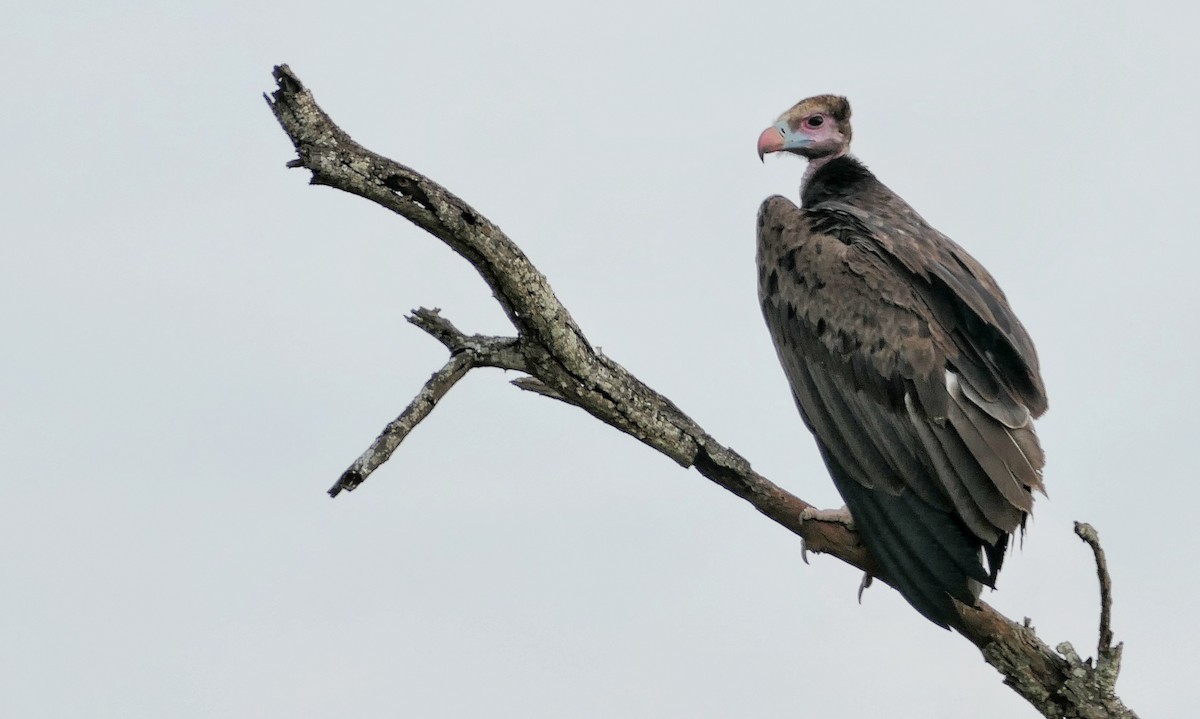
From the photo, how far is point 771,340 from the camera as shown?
24.7ft

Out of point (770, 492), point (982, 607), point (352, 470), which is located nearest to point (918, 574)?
point (982, 607)

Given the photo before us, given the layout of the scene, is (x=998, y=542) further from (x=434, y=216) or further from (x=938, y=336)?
(x=434, y=216)

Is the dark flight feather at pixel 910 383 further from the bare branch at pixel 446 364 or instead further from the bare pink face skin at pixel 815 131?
the bare branch at pixel 446 364

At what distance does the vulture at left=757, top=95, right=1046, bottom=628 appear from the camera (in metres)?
6.42

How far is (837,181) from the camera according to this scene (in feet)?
27.7

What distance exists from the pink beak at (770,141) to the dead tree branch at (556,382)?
3097 mm

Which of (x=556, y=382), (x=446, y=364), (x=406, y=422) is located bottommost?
(x=406, y=422)

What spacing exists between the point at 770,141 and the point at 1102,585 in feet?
13.0

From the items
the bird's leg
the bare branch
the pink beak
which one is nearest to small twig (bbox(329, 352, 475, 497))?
the bare branch

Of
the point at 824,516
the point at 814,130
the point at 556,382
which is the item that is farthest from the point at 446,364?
the point at 814,130

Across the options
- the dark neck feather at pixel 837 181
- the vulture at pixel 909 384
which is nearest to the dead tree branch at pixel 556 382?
the vulture at pixel 909 384

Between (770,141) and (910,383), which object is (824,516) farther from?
(770,141)

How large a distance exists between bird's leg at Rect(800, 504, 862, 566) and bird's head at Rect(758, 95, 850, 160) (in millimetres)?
3022

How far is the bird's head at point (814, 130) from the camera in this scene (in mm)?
8898
